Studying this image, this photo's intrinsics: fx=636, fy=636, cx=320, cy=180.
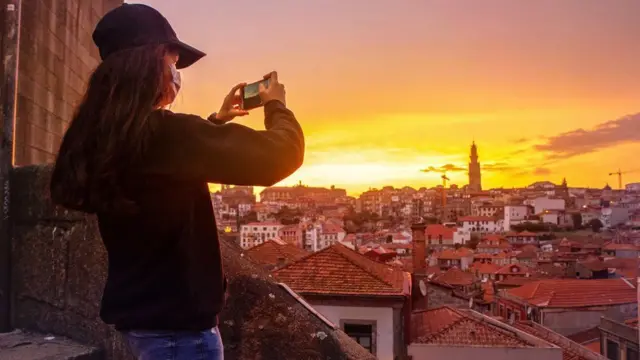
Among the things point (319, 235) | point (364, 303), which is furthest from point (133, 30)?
point (319, 235)

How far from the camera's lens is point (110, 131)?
1.27 meters

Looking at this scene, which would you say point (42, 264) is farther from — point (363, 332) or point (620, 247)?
point (620, 247)

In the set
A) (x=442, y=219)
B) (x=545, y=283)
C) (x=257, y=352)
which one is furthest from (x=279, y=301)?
(x=442, y=219)

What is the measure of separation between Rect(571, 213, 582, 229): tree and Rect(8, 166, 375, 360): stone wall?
334 ft

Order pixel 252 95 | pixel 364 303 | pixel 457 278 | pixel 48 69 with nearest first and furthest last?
pixel 252 95 → pixel 48 69 → pixel 364 303 → pixel 457 278

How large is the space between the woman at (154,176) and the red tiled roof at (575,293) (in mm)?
31433

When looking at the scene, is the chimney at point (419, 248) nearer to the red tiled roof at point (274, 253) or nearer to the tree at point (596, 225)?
the red tiled roof at point (274, 253)

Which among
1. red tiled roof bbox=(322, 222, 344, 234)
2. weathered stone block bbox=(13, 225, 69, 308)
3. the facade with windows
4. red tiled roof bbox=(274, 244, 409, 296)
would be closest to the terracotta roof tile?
red tiled roof bbox=(274, 244, 409, 296)

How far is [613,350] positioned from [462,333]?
43.6ft

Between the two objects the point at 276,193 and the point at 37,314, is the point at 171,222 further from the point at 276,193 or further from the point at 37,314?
the point at 276,193

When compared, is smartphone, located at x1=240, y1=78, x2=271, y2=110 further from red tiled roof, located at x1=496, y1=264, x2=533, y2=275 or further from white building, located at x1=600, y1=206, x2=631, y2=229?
white building, located at x1=600, y1=206, x2=631, y2=229

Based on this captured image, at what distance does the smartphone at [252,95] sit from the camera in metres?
1.49

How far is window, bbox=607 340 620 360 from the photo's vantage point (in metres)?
25.1

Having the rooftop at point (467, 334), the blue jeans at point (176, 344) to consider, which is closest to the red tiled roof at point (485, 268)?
the rooftop at point (467, 334)
